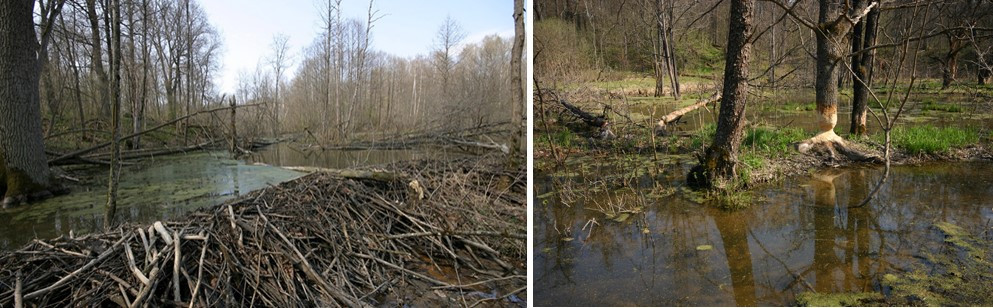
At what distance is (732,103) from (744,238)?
110cm

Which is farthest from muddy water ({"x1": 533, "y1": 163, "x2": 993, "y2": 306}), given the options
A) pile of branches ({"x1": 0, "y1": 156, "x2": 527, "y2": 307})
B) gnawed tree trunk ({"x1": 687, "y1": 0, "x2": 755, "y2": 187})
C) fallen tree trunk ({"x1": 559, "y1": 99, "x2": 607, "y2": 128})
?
fallen tree trunk ({"x1": 559, "y1": 99, "x2": 607, "y2": 128})

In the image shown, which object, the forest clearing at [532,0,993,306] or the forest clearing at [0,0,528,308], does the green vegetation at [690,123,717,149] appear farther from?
the forest clearing at [0,0,528,308]

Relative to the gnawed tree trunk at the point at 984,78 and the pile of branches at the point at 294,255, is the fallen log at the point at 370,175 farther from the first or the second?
the gnawed tree trunk at the point at 984,78

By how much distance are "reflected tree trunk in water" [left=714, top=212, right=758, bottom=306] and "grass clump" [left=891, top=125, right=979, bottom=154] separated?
2562mm

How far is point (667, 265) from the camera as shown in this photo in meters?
2.48

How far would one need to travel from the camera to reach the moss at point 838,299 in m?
2.01

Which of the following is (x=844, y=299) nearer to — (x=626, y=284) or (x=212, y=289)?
(x=626, y=284)

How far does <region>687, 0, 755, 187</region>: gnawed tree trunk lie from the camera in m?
3.37

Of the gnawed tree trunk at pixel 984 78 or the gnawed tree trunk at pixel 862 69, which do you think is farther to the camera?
the gnawed tree trunk at pixel 984 78

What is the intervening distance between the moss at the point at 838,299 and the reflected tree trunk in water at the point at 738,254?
180 mm

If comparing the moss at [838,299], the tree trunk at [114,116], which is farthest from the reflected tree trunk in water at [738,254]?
the tree trunk at [114,116]

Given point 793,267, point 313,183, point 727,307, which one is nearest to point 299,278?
point 313,183

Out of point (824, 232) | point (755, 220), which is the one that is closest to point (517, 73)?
point (755, 220)

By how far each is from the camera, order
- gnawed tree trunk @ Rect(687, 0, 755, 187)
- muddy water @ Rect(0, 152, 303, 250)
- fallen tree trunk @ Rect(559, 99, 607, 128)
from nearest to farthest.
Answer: gnawed tree trunk @ Rect(687, 0, 755, 187), muddy water @ Rect(0, 152, 303, 250), fallen tree trunk @ Rect(559, 99, 607, 128)
